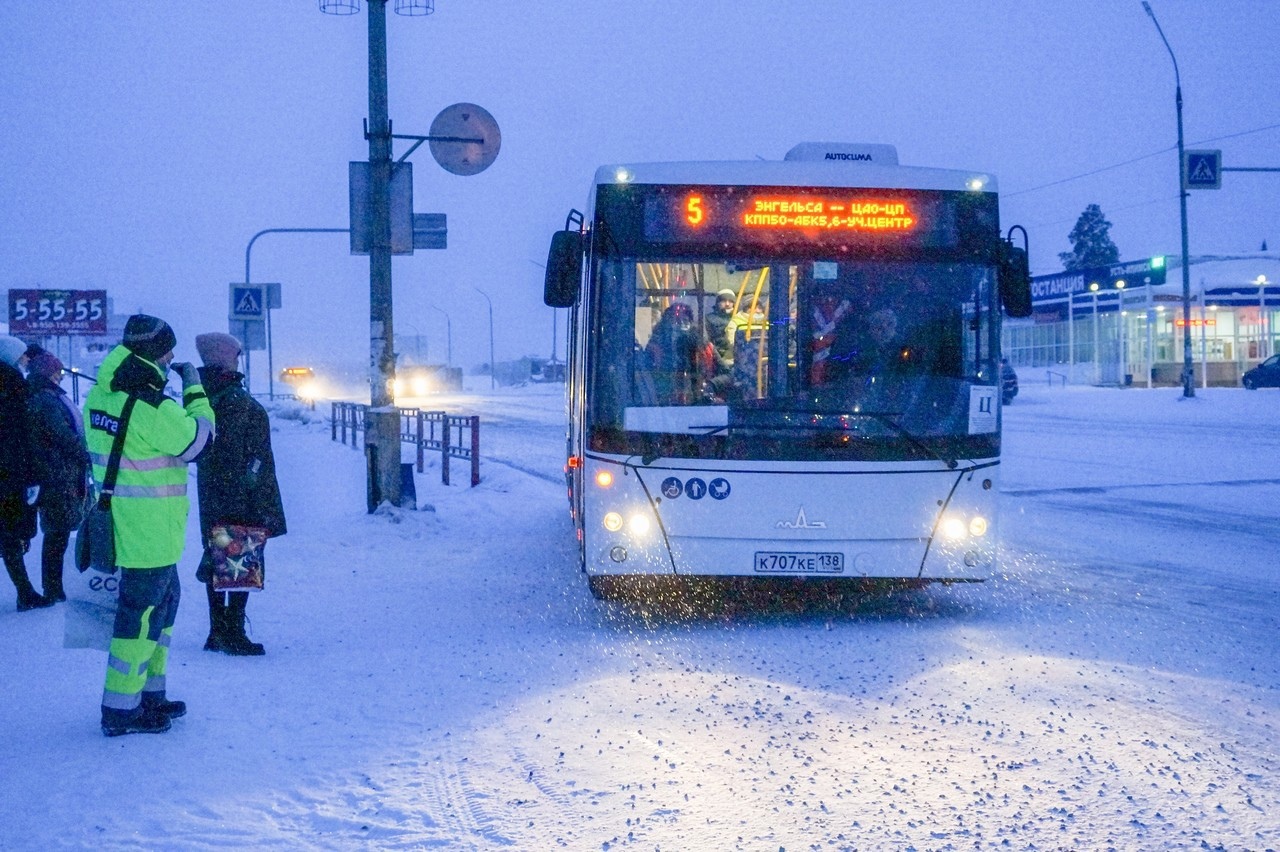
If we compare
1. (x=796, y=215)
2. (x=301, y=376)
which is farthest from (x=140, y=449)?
(x=301, y=376)

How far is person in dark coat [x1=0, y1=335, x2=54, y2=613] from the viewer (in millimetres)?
8195

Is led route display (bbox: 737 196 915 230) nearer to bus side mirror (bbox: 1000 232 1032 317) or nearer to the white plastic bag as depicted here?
bus side mirror (bbox: 1000 232 1032 317)

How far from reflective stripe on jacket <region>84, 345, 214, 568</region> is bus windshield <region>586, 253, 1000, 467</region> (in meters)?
3.20

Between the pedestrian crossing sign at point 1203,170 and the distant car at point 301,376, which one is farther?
the distant car at point 301,376

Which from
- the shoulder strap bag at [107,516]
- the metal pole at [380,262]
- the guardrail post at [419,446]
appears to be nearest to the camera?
the shoulder strap bag at [107,516]

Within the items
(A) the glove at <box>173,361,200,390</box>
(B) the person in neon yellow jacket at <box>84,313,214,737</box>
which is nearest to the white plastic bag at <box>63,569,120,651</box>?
(B) the person in neon yellow jacket at <box>84,313,214,737</box>

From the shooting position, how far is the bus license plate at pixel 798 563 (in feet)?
26.6

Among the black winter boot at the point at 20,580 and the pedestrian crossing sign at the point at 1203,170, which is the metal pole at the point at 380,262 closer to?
the black winter boot at the point at 20,580

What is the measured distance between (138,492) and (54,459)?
3.47 m

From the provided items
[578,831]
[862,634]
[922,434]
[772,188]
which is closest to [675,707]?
[578,831]

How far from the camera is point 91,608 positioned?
5527mm

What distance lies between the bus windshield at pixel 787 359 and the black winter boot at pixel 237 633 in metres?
2.35

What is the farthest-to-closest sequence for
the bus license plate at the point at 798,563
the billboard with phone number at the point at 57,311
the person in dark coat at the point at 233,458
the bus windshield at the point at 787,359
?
the billboard with phone number at the point at 57,311
the bus license plate at the point at 798,563
the bus windshield at the point at 787,359
the person in dark coat at the point at 233,458

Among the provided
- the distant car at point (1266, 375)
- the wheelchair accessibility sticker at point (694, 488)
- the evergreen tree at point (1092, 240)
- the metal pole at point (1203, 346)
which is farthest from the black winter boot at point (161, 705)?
the evergreen tree at point (1092, 240)
